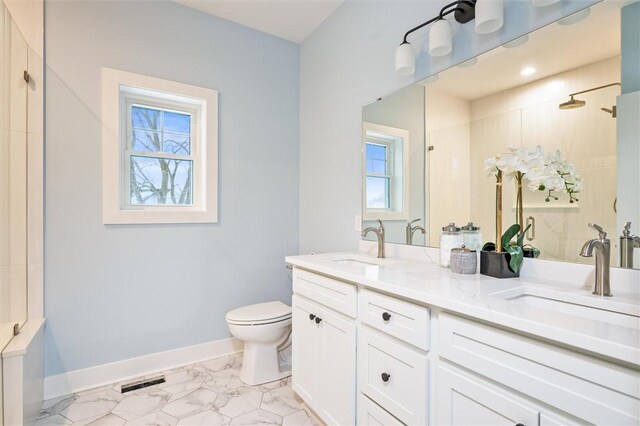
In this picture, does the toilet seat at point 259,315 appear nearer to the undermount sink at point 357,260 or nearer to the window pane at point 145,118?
the undermount sink at point 357,260

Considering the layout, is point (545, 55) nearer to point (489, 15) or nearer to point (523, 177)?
point (489, 15)

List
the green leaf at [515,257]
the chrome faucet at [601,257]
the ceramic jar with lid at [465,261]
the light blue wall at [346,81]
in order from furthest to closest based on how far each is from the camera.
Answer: the light blue wall at [346,81]
the ceramic jar with lid at [465,261]
the green leaf at [515,257]
the chrome faucet at [601,257]

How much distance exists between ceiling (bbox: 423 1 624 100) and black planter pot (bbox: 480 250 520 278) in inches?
27.9

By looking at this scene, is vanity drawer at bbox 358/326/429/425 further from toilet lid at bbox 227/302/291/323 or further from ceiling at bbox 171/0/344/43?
ceiling at bbox 171/0/344/43

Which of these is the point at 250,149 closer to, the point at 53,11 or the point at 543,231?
the point at 53,11

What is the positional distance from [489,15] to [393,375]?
4.71 feet

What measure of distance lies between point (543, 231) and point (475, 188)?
338mm

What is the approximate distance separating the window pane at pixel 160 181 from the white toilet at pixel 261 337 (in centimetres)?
100

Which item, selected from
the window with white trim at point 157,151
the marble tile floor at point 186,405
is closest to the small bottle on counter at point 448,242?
the marble tile floor at point 186,405

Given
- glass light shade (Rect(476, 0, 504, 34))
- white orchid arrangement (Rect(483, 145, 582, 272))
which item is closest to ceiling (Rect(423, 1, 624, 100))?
glass light shade (Rect(476, 0, 504, 34))

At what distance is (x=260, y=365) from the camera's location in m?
2.10

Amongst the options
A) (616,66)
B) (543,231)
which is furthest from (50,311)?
(616,66)

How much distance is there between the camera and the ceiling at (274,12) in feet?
7.54

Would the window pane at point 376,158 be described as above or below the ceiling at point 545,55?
below
